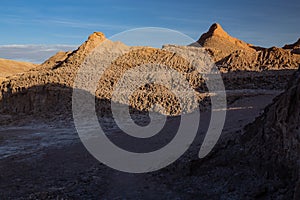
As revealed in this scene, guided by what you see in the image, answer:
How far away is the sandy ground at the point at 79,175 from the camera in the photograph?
23.1 ft

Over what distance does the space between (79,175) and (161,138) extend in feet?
11.8

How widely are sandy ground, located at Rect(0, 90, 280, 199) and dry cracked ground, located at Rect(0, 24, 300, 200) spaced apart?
2cm

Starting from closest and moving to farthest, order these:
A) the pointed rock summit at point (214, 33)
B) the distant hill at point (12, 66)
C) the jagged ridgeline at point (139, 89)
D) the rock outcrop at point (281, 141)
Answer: the rock outcrop at point (281, 141) → the jagged ridgeline at point (139, 89) → the pointed rock summit at point (214, 33) → the distant hill at point (12, 66)

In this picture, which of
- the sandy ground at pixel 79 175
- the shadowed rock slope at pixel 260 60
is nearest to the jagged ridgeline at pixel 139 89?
the shadowed rock slope at pixel 260 60

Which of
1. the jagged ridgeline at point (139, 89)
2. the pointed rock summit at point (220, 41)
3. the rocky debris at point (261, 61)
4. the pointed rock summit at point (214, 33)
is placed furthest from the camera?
the pointed rock summit at point (214, 33)

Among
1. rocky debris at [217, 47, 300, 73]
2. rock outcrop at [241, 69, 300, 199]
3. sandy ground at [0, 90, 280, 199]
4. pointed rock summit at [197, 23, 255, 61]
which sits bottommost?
sandy ground at [0, 90, 280, 199]

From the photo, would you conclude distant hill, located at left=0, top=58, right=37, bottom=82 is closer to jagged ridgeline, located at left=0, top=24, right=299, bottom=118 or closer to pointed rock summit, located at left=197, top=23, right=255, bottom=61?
pointed rock summit, located at left=197, top=23, right=255, bottom=61

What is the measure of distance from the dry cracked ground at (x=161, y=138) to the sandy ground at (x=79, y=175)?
23 millimetres

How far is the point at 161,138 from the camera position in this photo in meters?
11.5

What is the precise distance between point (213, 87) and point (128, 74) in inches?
216

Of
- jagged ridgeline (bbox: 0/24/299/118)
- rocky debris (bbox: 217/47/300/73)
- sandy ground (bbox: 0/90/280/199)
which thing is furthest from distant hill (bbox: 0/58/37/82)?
sandy ground (bbox: 0/90/280/199)

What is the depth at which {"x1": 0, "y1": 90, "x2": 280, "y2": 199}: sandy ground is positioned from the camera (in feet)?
23.1

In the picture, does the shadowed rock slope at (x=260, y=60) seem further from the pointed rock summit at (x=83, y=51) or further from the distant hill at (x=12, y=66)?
the distant hill at (x=12, y=66)

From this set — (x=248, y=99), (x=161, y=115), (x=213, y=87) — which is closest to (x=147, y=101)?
(x=161, y=115)
